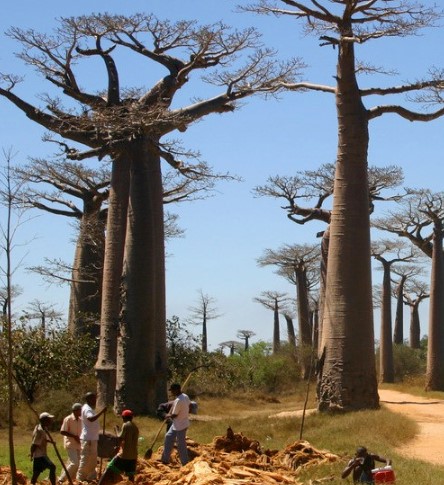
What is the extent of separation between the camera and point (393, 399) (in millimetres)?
14742

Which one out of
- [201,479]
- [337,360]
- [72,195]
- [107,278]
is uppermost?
[72,195]

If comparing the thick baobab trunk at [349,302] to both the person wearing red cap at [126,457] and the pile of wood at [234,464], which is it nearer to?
the pile of wood at [234,464]

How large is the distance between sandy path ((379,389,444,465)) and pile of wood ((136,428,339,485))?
48.2 inches

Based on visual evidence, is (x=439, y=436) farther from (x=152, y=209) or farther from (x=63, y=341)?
(x=63, y=341)

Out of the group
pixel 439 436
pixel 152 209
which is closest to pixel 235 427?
pixel 439 436

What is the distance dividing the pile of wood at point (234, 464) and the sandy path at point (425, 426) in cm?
123

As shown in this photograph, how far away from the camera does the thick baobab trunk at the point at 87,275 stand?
17.1 metres

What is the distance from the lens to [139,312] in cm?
1214

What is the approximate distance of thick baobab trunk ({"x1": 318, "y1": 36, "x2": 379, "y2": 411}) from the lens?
11102 mm

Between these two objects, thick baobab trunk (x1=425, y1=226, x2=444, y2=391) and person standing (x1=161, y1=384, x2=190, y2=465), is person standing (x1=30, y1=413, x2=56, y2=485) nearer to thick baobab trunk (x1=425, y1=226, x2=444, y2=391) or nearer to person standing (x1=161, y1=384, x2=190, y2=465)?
person standing (x1=161, y1=384, x2=190, y2=465)

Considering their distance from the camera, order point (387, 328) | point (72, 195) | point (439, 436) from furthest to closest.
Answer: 1. point (387, 328)
2. point (72, 195)
3. point (439, 436)

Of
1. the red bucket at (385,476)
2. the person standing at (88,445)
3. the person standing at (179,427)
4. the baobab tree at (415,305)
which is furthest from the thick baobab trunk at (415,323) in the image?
the red bucket at (385,476)

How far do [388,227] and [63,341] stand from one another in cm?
809

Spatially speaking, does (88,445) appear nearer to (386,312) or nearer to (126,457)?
(126,457)
